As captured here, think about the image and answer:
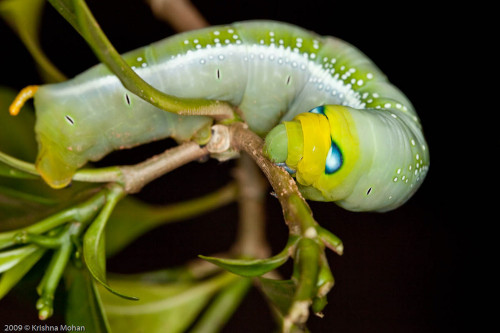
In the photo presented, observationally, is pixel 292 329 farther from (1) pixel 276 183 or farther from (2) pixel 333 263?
(2) pixel 333 263

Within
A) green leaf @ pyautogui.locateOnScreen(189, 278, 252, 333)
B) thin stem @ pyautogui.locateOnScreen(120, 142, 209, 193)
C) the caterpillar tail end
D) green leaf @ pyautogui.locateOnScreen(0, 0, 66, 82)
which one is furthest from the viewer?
green leaf @ pyautogui.locateOnScreen(189, 278, 252, 333)

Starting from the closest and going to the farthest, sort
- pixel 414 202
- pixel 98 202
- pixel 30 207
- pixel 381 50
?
pixel 98 202, pixel 30 207, pixel 381 50, pixel 414 202

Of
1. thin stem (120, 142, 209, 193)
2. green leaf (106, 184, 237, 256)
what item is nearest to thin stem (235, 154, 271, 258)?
green leaf (106, 184, 237, 256)

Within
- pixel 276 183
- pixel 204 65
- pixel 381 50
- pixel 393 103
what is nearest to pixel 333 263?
pixel 381 50

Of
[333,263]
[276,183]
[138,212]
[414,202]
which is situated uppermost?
[276,183]

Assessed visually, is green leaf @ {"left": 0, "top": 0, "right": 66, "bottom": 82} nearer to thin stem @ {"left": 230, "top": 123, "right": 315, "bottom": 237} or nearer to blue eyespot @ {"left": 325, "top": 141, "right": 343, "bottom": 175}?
thin stem @ {"left": 230, "top": 123, "right": 315, "bottom": 237}

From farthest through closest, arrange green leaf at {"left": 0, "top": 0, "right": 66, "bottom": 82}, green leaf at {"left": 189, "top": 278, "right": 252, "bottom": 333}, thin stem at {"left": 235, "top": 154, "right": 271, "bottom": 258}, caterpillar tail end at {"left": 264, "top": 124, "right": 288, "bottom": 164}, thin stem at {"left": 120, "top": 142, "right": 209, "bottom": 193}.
→ thin stem at {"left": 235, "top": 154, "right": 271, "bottom": 258} < green leaf at {"left": 189, "top": 278, "right": 252, "bottom": 333} < green leaf at {"left": 0, "top": 0, "right": 66, "bottom": 82} < thin stem at {"left": 120, "top": 142, "right": 209, "bottom": 193} < caterpillar tail end at {"left": 264, "top": 124, "right": 288, "bottom": 164}

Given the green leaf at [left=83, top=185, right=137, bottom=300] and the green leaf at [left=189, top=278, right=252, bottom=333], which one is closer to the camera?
the green leaf at [left=83, top=185, right=137, bottom=300]

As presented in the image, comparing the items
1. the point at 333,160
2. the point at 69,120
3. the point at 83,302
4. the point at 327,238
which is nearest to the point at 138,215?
the point at 69,120
